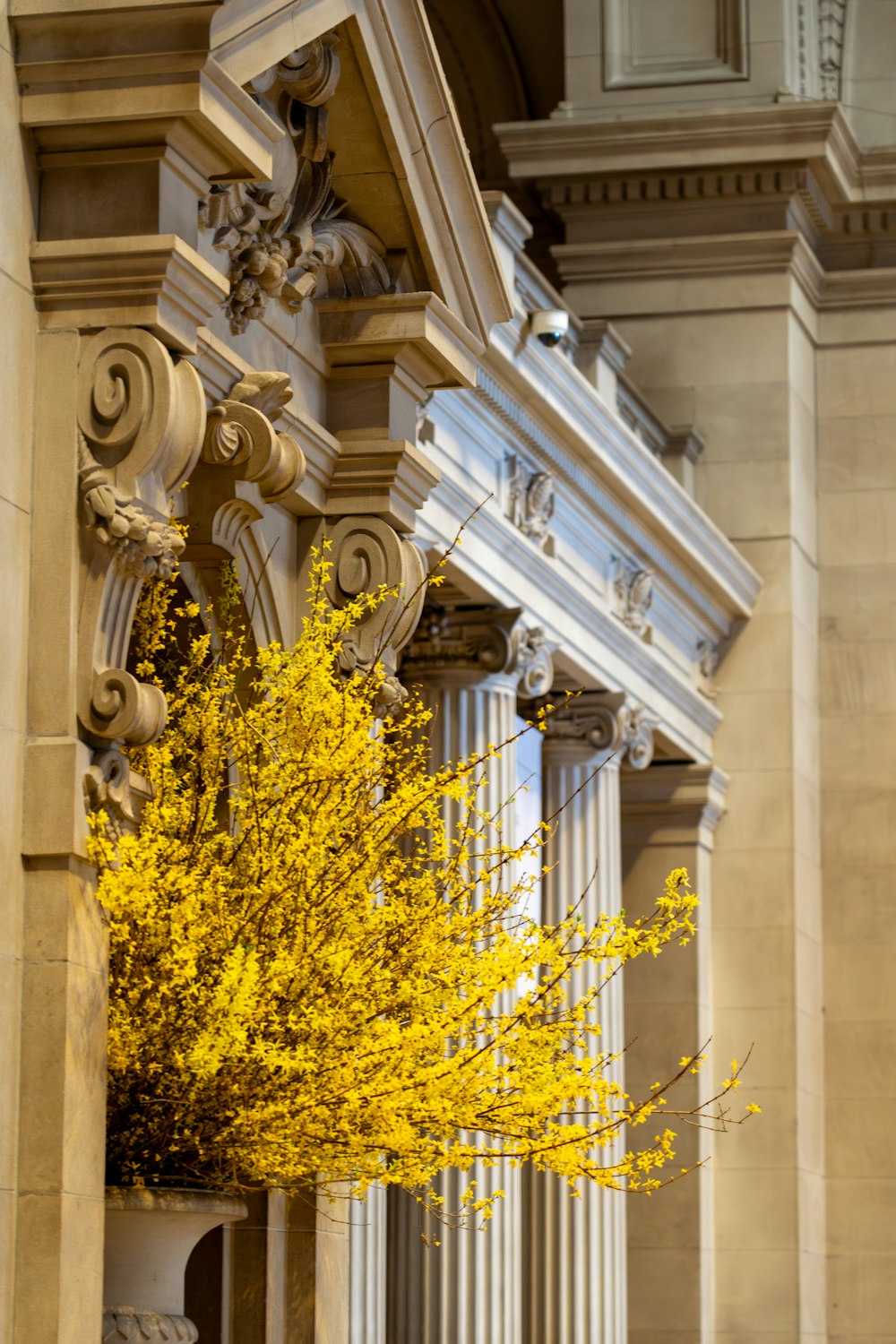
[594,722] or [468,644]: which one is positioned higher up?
[468,644]

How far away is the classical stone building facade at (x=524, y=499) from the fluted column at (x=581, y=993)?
0.05 m

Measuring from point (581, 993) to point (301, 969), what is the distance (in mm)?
12752

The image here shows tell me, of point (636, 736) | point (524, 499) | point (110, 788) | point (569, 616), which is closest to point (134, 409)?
point (110, 788)

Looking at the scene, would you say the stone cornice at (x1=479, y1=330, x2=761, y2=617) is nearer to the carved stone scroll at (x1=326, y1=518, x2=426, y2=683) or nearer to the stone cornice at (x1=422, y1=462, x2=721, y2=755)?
the stone cornice at (x1=422, y1=462, x2=721, y2=755)

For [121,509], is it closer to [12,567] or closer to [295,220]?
[12,567]

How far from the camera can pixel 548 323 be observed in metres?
18.9

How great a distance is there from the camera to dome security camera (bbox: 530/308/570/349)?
18859 millimetres

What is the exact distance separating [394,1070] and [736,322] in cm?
1743

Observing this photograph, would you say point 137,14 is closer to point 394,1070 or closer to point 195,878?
point 195,878

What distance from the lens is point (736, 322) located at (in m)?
25.1

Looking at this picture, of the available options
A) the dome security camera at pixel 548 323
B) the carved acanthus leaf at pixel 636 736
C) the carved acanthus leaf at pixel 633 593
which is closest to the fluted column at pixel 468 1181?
the dome security camera at pixel 548 323

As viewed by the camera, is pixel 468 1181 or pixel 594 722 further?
pixel 594 722

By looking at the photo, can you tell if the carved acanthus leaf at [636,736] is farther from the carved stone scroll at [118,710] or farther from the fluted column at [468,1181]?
the carved stone scroll at [118,710]

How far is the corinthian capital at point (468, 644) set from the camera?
60.6 feet
